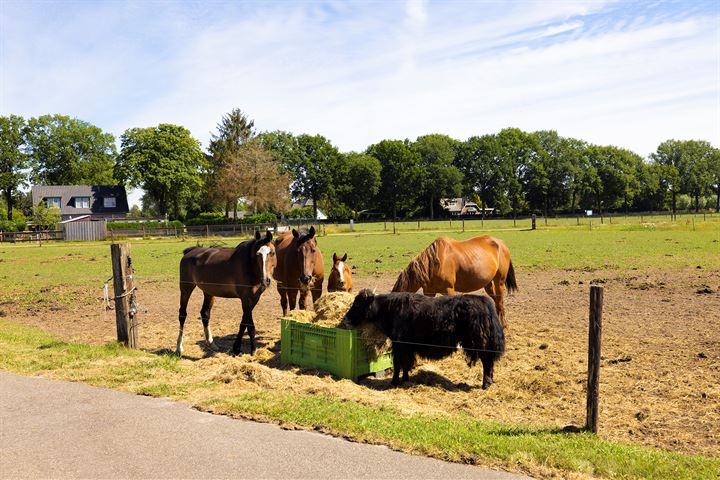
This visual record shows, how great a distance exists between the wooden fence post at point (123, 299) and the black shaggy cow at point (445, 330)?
481cm

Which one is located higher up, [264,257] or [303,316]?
[264,257]

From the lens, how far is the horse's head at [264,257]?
28.6ft

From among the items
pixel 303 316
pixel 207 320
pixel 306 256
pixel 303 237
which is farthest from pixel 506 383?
pixel 207 320

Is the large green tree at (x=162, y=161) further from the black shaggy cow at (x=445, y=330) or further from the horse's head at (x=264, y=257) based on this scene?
Result: the black shaggy cow at (x=445, y=330)

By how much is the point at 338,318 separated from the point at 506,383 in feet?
8.87

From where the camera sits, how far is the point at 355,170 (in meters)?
85.2

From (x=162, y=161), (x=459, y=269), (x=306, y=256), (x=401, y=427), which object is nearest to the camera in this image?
(x=401, y=427)

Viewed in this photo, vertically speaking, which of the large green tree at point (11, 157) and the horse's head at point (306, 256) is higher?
the large green tree at point (11, 157)

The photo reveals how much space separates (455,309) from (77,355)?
6202 mm

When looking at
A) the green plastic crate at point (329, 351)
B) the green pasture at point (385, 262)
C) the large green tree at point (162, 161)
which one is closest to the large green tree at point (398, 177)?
the large green tree at point (162, 161)

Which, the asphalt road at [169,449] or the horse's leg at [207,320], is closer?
the asphalt road at [169,449]

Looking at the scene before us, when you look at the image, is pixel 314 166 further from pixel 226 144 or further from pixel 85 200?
pixel 85 200

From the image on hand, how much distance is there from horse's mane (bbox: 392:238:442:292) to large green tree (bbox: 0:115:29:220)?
268 ft

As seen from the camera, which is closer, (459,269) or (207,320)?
(207,320)
